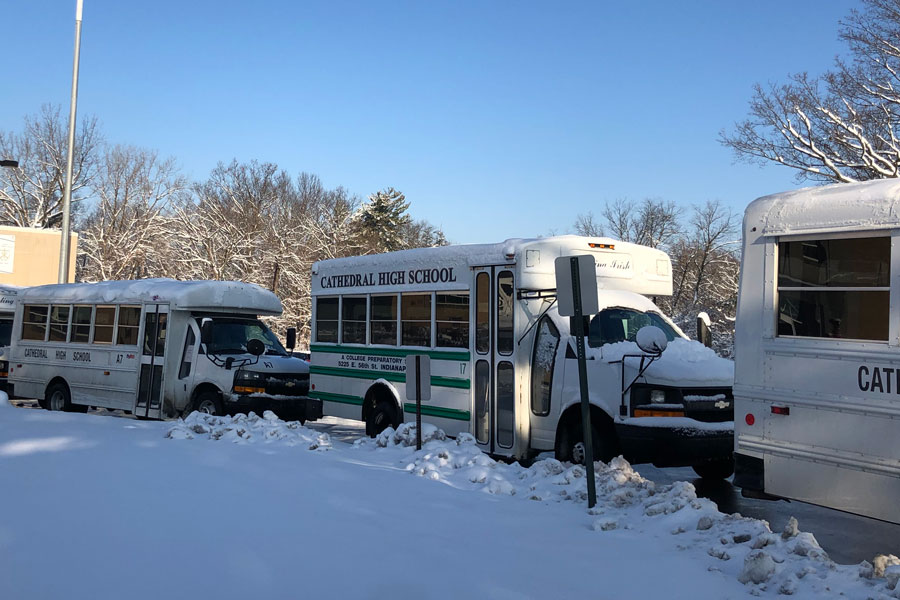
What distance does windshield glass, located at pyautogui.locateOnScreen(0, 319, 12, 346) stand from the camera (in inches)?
816

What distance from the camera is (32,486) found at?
20.8 feet

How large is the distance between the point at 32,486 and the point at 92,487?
0.43 meters

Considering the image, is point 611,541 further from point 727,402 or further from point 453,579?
point 727,402

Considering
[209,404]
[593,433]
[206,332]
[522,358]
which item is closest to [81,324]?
[206,332]

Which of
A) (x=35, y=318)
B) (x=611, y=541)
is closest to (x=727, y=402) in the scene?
(x=611, y=541)

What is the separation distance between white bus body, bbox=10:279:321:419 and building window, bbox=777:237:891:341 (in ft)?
27.9

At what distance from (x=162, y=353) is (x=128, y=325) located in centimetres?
118

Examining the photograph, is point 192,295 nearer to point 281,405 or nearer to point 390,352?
point 281,405

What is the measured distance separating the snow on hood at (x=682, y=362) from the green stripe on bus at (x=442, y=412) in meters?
2.11

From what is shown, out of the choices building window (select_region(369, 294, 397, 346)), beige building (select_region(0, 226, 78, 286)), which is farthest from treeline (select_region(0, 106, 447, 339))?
building window (select_region(369, 294, 397, 346))

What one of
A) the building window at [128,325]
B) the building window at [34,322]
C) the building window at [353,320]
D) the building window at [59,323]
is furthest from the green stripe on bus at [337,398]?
the building window at [34,322]

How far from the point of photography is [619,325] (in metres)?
9.97

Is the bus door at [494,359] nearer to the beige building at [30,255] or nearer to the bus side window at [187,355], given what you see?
the bus side window at [187,355]

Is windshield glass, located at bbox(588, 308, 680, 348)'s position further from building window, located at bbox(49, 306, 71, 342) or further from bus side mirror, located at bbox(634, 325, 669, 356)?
building window, located at bbox(49, 306, 71, 342)
